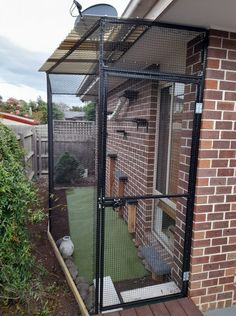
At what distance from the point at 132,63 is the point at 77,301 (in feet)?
8.31

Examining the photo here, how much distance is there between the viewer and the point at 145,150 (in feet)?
11.2

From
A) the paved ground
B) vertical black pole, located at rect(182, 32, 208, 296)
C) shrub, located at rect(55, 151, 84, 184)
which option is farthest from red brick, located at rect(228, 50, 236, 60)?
shrub, located at rect(55, 151, 84, 184)

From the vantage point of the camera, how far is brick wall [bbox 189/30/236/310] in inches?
81.0

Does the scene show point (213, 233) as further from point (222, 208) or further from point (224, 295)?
point (224, 295)

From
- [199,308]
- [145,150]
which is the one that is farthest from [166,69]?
[199,308]

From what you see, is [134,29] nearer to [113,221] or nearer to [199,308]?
[113,221]

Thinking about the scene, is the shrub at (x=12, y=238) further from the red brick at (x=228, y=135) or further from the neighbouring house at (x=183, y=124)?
the red brick at (x=228, y=135)

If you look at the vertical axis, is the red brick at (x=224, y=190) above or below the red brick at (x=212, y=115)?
below

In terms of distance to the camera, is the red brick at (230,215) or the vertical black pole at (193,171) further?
the red brick at (230,215)

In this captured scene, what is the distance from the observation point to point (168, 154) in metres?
2.88

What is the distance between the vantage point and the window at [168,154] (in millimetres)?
2518

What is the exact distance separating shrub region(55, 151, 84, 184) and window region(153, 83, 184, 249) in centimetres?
165

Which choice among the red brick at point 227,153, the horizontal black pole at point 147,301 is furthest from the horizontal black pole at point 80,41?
the horizontal black pole at point 147,301

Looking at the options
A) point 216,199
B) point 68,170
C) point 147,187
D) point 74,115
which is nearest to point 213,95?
point 216,199
